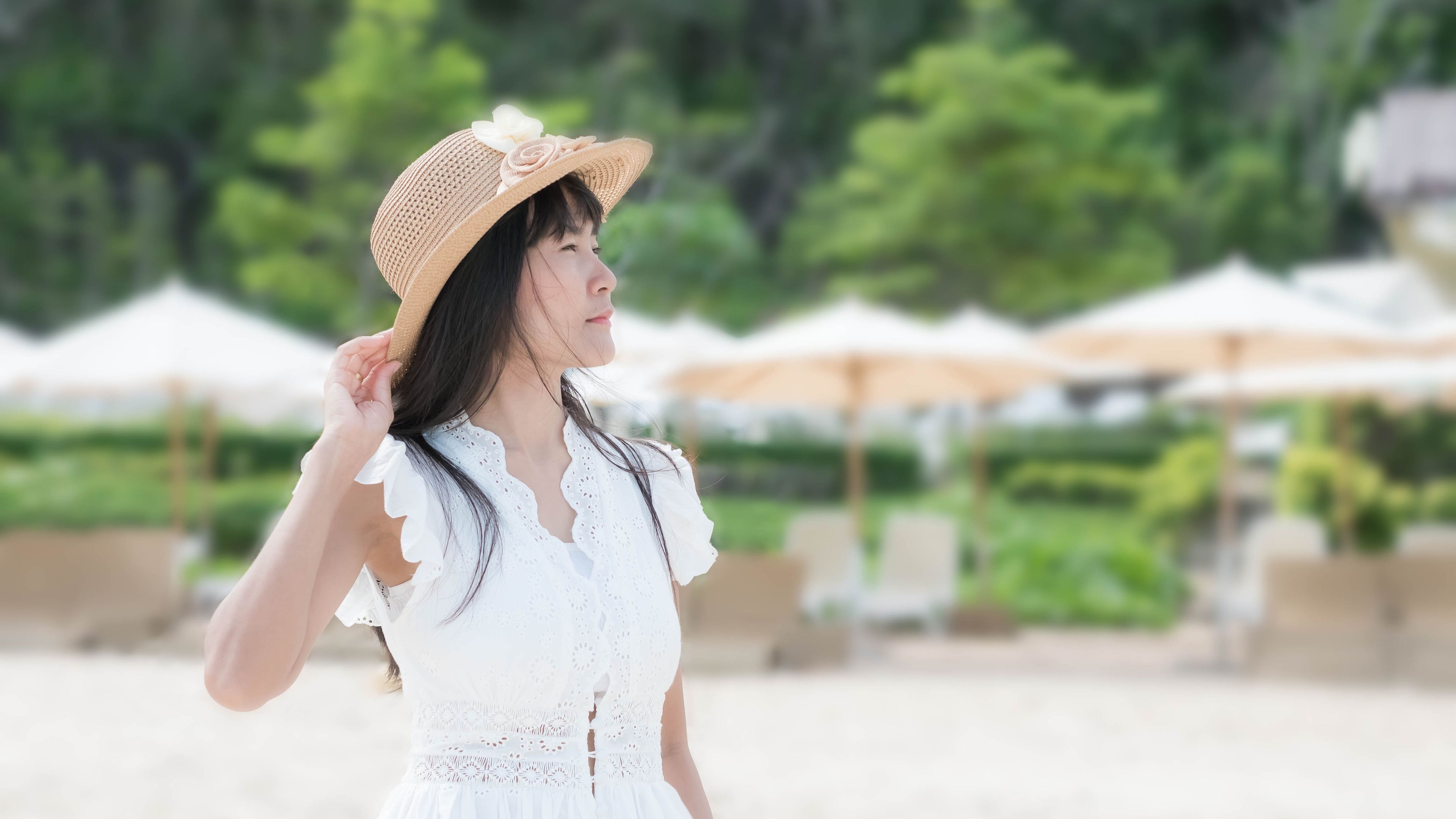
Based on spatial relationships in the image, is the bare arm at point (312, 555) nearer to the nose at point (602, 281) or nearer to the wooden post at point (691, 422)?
the nose at point (602, 281)

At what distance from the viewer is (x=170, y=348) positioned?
38.6 ft

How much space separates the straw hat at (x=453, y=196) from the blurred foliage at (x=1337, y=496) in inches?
508

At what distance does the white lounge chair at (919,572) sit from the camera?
37.6 feet

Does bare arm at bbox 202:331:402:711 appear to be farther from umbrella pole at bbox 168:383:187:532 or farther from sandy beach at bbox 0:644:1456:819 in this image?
umbrella pole at bbox 168:383:187:532

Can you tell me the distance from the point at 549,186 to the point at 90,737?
20.6 ft

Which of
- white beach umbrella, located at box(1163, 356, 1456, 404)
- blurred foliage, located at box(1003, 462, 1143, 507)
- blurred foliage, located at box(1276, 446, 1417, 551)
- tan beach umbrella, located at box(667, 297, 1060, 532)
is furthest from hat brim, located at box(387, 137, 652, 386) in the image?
blurred foliage, located at box(1003, 462, 1143, 507)

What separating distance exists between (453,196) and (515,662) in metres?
0.50

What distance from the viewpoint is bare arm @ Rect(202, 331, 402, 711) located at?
56.4 inches

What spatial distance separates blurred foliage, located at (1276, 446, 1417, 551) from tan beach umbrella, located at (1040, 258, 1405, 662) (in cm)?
277

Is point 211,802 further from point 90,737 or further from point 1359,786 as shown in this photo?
point 1359,786

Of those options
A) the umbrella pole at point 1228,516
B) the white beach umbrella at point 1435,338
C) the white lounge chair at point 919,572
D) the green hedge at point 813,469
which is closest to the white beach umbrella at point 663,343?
the white lounge chair at point 919,572

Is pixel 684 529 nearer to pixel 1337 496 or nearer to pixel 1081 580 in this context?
pixel 1081 580

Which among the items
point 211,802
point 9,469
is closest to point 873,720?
point 211,802

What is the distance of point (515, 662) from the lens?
1.58 metres
